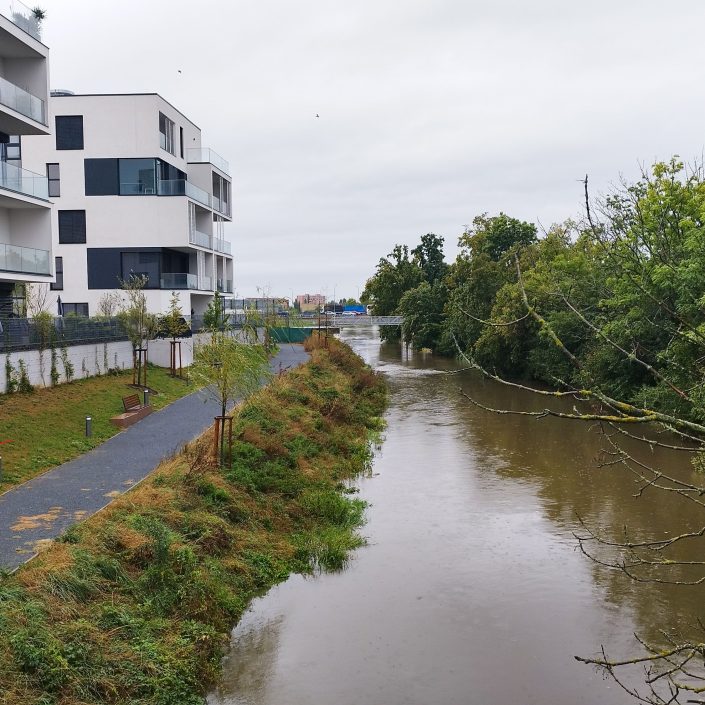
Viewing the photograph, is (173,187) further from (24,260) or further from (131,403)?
(131,403)

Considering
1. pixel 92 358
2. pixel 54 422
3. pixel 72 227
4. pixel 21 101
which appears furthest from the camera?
pixel 72 227

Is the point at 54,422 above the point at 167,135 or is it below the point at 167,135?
below

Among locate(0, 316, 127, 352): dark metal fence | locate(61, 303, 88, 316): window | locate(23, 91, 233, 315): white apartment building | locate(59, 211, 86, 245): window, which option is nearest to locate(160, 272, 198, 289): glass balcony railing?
locate(23, 91, 233, 315): white apartment building

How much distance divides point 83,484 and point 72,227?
29.1 metres

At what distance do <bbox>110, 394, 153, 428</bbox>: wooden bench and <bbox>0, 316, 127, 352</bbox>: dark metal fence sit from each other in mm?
3511

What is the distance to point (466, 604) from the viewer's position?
13.6 m

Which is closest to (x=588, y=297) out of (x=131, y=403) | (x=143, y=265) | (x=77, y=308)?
(x=131, y=403)

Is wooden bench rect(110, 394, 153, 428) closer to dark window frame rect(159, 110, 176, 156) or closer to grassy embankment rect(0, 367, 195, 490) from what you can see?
grassy embankment rect(0, 367, 195, 490)

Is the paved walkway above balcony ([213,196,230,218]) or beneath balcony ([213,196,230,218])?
beneath

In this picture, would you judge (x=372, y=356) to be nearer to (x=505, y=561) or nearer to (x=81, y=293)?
(x=81, y=293)

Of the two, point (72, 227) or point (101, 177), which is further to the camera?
point (72, 227)

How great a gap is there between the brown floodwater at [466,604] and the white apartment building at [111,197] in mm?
24657

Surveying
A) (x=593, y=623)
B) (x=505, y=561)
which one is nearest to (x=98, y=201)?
(x=505, y=561)

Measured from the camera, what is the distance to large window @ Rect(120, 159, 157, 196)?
137 feet
